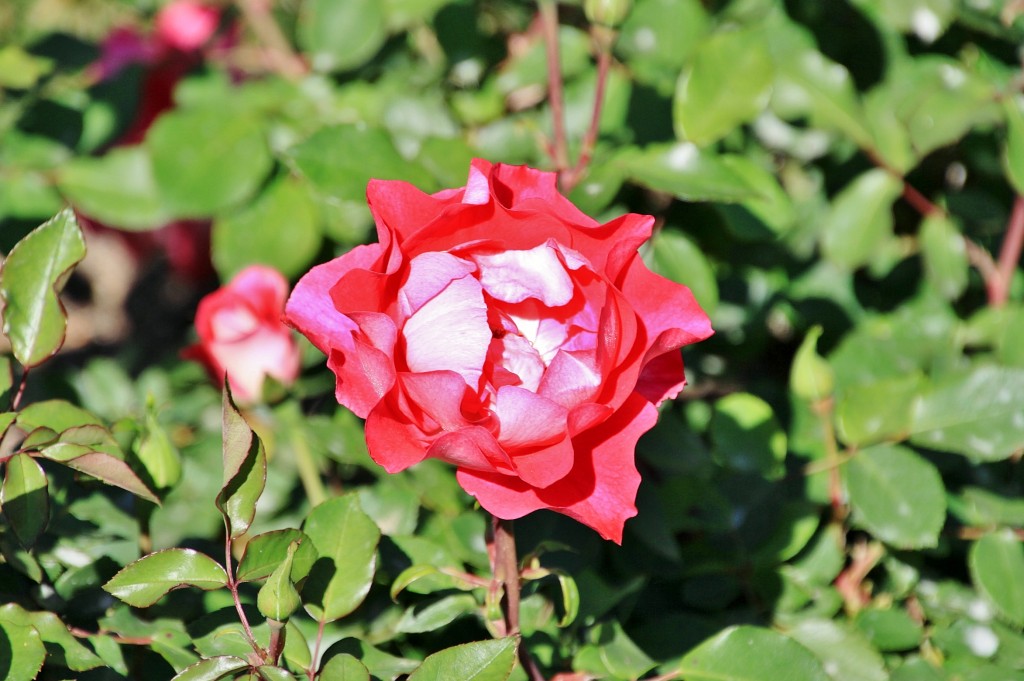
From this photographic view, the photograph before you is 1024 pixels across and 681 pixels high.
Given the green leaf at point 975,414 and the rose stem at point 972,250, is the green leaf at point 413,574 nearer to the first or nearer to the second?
the green leaf at point 975,414

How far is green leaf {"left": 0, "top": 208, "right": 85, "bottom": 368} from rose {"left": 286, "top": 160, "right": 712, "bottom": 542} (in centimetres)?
23

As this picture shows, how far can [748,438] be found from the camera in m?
0.97

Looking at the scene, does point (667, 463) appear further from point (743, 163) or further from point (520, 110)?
point (520, 110)

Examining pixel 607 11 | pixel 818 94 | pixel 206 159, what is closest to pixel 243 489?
pixel 607 11

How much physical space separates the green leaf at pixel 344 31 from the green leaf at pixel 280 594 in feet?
2.85

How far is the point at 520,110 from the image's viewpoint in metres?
1.37

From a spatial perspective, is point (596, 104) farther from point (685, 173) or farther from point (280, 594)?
point (280, 594)

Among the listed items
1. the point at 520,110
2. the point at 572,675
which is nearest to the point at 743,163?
the point at 520,110

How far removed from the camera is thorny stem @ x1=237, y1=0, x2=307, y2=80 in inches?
62.0

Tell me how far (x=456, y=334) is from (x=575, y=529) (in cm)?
36

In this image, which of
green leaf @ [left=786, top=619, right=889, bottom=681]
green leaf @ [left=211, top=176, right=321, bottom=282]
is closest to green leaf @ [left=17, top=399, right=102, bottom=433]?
green leaf @ [left=211, top=176, right=321, bottom=282]

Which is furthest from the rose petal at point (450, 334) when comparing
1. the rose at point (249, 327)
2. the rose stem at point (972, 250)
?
the rose stem at point (972, 250)

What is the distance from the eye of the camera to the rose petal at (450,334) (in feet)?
2.19

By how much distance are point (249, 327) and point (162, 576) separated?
1.43ft
